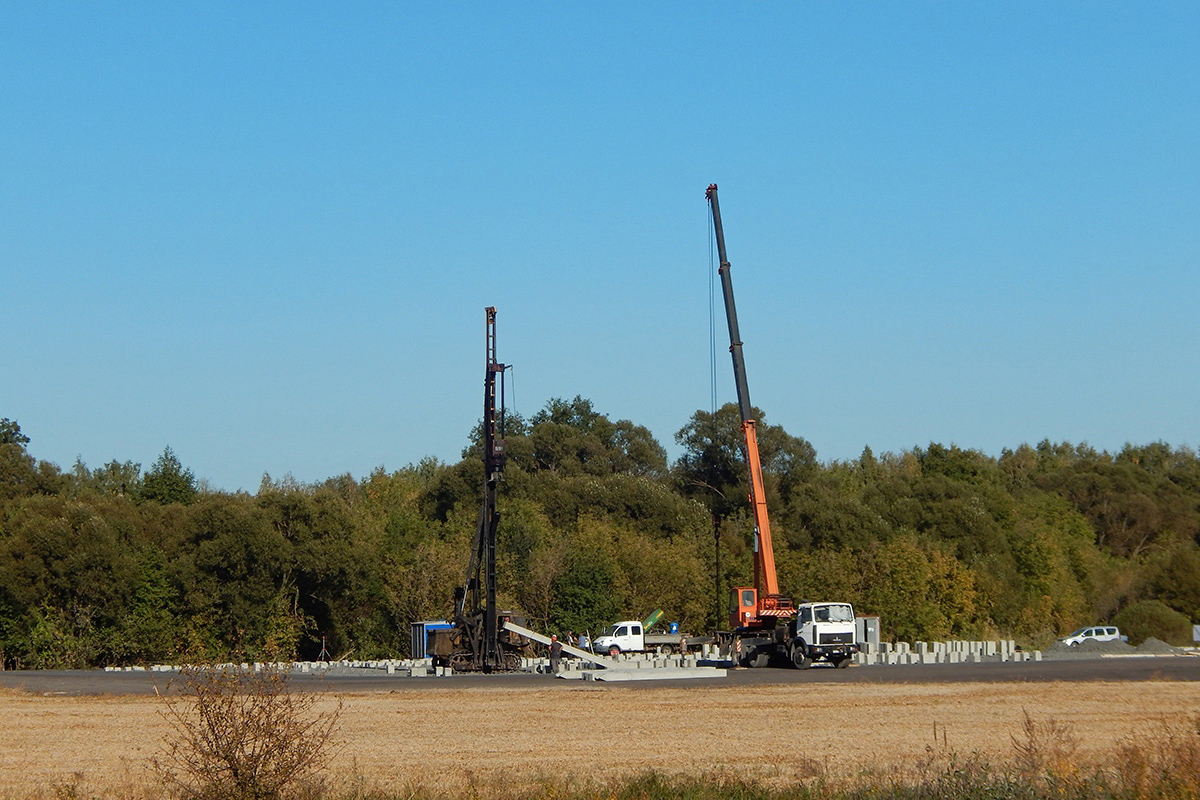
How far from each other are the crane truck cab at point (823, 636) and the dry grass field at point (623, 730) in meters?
11.1

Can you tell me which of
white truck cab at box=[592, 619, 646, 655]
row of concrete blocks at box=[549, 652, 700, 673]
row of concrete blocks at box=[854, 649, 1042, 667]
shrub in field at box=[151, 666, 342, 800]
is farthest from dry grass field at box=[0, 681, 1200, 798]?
white truck cab at box=[592, 619, 646, 655]

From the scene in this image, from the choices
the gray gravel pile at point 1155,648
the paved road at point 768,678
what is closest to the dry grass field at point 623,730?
the paved road at point 768,678

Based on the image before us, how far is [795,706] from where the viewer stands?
31578mm

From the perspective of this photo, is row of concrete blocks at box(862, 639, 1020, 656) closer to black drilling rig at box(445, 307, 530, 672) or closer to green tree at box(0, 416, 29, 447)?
black drilling rig at box(445, 307, 530, 672)

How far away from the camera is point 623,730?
84.8 feet

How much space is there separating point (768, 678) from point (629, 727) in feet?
60.2

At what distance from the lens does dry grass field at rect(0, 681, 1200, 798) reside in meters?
19.2

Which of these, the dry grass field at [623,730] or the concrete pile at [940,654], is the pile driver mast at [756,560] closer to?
the concrete pile at [940,654]

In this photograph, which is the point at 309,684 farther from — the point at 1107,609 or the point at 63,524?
the point at 1107,609

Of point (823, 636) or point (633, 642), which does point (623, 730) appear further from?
point (633, 642)

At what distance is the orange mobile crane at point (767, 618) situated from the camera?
1970 inches

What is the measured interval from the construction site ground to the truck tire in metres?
7.38

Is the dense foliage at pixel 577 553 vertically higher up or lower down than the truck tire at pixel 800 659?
higher up

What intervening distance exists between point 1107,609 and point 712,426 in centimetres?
3291
